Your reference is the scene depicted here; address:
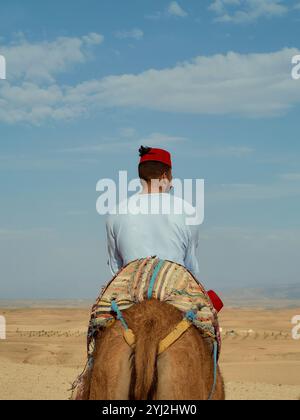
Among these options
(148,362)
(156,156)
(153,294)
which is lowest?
(148,362)

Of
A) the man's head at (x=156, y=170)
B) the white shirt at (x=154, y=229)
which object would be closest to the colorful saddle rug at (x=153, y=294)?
the white shirt at (x=154, y=229)

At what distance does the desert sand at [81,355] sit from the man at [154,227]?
3.17 metres

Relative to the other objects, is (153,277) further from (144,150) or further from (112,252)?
(144,150)

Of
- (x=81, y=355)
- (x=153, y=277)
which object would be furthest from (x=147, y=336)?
(x=81, y=355)

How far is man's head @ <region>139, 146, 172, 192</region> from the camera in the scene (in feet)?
17.8

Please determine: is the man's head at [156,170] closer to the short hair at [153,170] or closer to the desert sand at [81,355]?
the short hair at [153,170]

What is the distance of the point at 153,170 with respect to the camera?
542cm

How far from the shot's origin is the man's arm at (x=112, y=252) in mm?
5355

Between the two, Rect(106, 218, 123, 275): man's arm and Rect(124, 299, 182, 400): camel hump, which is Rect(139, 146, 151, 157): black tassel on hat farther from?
Rect(124, 299, 182, 400): camel hump

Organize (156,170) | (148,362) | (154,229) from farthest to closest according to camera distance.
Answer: (156,170) → (154,229) → (148,362)

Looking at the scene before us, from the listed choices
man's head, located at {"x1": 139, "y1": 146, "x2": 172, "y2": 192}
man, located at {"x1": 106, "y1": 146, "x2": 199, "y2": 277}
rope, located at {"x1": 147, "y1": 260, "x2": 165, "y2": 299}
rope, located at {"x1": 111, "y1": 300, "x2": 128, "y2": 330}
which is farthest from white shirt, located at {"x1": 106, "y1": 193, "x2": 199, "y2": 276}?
rope, located at {"x1": 111, "y1": 300, "x2": 128, "y2": 330}

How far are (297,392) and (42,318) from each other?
27862 millimetres

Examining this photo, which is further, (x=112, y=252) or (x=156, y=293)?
(x=112, y=252)

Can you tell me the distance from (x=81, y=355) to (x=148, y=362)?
2130cm
